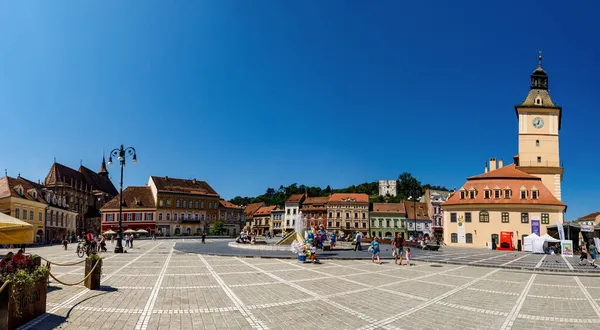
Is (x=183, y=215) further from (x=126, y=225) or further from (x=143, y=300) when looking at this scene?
(x=143, y=300)

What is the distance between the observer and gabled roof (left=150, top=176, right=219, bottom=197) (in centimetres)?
8047

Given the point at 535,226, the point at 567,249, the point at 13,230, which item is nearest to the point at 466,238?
the point at 535,226

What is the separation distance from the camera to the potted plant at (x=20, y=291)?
22.7 ft

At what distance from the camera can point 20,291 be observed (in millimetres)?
7469

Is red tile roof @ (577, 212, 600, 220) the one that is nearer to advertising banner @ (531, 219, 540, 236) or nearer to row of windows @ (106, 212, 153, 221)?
advertising banner @ (531, 219, 540, 236)

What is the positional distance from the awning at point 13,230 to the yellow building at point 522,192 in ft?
152

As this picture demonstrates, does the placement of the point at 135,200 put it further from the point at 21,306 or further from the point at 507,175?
the point at 21,306

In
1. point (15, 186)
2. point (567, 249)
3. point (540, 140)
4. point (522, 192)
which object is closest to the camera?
point (567, 249)

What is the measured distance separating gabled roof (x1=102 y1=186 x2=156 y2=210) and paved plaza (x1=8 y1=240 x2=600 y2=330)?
66.7m

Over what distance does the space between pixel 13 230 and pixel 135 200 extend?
69.4 metres

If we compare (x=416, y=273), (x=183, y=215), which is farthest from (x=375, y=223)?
(x=416, y=273)

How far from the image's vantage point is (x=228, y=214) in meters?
93.0

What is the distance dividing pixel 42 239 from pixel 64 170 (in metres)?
41.2

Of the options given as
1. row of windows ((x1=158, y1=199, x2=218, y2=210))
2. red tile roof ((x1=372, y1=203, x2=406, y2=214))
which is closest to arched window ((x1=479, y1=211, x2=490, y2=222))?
red tile roof ((x1=372, y1=203, x2=406, y2=214))
